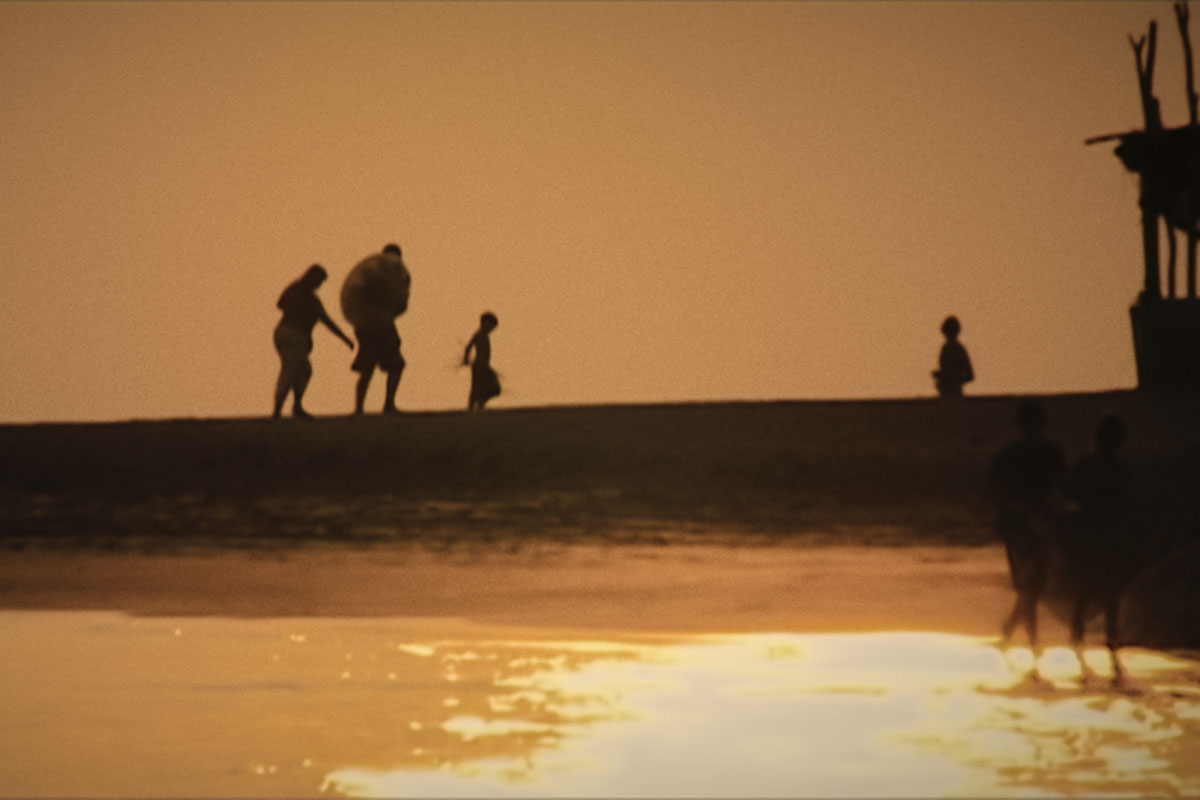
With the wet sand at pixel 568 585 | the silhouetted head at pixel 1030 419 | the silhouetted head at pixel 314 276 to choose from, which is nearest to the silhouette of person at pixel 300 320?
the silhouetted head at pixel 314 276

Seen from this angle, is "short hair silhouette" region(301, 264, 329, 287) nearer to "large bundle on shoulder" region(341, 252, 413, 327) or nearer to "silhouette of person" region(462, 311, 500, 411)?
"large bundle on shoulder" region(341, 252, 413, 327)

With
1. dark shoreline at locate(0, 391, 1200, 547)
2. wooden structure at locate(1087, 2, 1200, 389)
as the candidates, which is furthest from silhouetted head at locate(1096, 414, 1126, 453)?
wooden structure at locate(1087, 2, 1200, 389)

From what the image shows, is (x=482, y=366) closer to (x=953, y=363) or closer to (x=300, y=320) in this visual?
(x=300, y=320)

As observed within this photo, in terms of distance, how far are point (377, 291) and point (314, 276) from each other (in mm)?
804

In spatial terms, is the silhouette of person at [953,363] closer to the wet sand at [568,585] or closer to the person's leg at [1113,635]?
the wet sand at [568,585]

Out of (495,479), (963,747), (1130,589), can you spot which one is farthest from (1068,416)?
(963,747)

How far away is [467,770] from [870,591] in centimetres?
743

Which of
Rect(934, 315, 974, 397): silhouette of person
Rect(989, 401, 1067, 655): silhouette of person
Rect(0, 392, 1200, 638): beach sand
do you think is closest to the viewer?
Rect(989, 401, 1067, 655): silhouette of person

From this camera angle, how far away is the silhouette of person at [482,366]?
26.5 m

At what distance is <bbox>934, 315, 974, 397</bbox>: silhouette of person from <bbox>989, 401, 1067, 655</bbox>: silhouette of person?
13.8 metres

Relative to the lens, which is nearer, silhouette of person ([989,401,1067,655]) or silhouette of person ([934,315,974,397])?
silhouette of person ([989,401,1067,655])

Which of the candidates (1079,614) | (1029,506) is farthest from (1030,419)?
(1079,614)

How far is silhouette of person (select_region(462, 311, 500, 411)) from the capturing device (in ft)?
87.0

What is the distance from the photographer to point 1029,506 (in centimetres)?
1212
